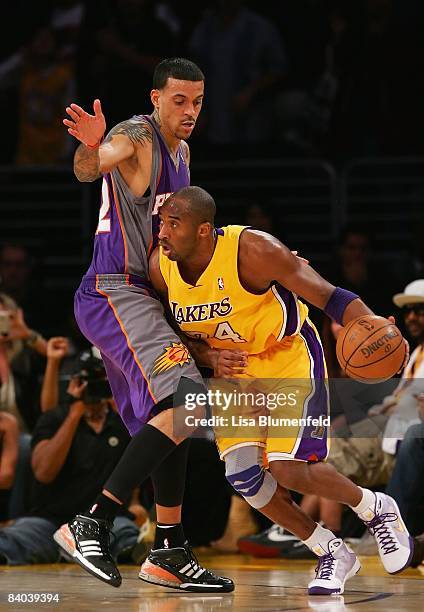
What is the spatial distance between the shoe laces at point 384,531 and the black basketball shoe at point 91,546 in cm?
124

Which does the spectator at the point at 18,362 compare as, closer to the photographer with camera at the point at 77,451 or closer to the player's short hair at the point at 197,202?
the photographer with camera at the point at 77,451

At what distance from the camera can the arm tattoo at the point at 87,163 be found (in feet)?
17.6

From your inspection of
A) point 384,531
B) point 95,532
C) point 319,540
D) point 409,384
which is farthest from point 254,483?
point 409,384

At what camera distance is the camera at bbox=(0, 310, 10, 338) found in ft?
25.8

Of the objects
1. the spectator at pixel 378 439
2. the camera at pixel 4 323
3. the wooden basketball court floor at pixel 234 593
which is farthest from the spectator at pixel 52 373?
the spectator at pixel 378 439

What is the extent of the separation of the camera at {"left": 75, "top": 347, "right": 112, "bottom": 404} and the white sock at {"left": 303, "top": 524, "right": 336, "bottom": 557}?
211 centimetres

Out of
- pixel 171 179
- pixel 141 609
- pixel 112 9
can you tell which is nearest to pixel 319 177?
pixel 112 9

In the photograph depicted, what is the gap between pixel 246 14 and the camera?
10.0 metres

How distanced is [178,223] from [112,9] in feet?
19.2

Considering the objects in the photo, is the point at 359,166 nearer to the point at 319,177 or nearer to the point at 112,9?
the point at 319,177

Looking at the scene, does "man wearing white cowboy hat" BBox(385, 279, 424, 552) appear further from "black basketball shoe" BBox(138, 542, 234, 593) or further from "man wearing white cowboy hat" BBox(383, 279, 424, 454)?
"black basketball shoe" BBox(138, 542, 234, 593)

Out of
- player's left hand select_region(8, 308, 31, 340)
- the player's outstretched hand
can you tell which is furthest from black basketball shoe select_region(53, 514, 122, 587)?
player's left hand select_region(8, 308, 31, 340)

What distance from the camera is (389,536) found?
18.3 feet

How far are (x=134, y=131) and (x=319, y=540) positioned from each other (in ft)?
6.65
